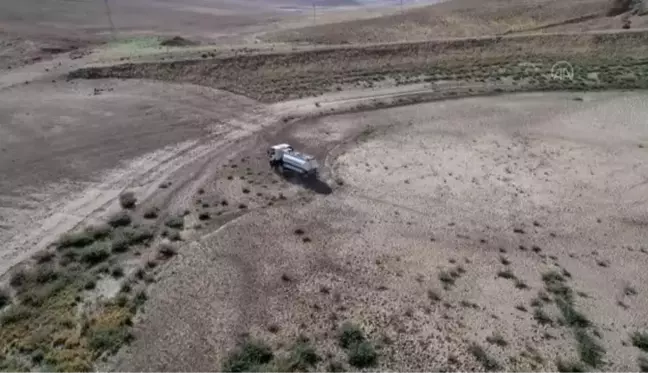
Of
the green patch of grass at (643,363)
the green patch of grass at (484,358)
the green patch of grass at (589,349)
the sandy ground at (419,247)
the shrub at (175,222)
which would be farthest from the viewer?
the shrub at (175,222)

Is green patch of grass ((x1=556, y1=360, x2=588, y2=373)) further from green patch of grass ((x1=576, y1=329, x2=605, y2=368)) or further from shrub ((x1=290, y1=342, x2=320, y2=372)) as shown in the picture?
shrub ((x1=290, y1=342, x2=320, y2=372))

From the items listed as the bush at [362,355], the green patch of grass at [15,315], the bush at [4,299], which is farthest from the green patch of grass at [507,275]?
the bush at [4,299]

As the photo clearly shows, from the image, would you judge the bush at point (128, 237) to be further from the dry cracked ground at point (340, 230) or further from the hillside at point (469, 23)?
the hillside at point (469, 23)

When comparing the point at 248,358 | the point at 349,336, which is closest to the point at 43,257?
the point at 248,358

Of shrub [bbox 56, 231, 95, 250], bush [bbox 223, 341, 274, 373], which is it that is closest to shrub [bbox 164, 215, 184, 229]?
shrub [bbox 56, 231, 95, 250]

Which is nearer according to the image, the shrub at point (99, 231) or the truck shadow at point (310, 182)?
the shrub at point (99, 231)

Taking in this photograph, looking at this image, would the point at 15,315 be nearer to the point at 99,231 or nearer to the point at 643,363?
the point at 99,231
